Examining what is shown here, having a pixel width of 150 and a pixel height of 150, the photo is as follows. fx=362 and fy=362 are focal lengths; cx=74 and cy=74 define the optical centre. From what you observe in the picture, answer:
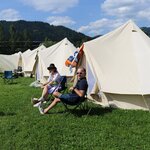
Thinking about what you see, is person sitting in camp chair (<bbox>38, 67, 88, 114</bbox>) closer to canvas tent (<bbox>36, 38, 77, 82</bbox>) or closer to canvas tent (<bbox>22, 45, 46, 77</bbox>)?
canvas tent (<bbox>36, 38, 77, 82</bbox>)

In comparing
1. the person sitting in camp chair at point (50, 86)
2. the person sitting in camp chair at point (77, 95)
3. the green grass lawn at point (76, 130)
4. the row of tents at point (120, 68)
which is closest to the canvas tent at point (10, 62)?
the person sitting in camp chair at point (50, 86)

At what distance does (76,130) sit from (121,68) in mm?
3214

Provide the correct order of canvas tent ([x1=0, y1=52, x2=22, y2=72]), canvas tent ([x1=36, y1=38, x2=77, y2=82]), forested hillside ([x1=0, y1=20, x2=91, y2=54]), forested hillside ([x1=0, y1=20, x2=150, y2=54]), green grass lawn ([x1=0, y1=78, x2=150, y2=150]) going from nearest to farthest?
green grass lawn ([x1=0, y1=78, x2=150, y2=150]) < canvas tent ([x1=36, y1=38, x2=77, y2=82]) < canvas tent ([x1=0, y1=52, x2=22, y2=72]) < forested hillside ([x1=0, y1=20, x2=150, y2=54]) < forested hillside ([x1=0, y1=20, x2=91, y2=54])

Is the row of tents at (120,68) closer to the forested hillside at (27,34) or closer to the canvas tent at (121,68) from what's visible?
the canvas tent at (121,68)

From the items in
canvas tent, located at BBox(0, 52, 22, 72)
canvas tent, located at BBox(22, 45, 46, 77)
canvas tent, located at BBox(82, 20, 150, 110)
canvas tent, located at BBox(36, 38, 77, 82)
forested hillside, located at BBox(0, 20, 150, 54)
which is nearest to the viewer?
canvas tent, located at BBox(82, 20, 150, 110)

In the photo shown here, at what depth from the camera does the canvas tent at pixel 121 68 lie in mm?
9734

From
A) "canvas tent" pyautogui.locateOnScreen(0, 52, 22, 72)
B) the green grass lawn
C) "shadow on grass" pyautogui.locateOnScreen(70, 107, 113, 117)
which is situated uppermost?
the green grass lawn

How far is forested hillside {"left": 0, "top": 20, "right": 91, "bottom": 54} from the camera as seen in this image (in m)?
80.2

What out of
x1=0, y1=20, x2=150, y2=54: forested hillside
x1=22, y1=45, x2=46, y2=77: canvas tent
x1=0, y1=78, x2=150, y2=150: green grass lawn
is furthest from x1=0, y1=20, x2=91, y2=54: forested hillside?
x1=0, y1=78, x2=150, y2=150: green grass lawn

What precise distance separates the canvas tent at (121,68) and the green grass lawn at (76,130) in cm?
46

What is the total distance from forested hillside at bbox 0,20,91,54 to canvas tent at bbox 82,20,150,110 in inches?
2544

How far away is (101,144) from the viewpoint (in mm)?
6621

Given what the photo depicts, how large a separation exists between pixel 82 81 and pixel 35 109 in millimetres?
2025

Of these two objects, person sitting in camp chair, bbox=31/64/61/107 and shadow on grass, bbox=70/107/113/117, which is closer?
shadow on grass, bbox=70/107/113/117
